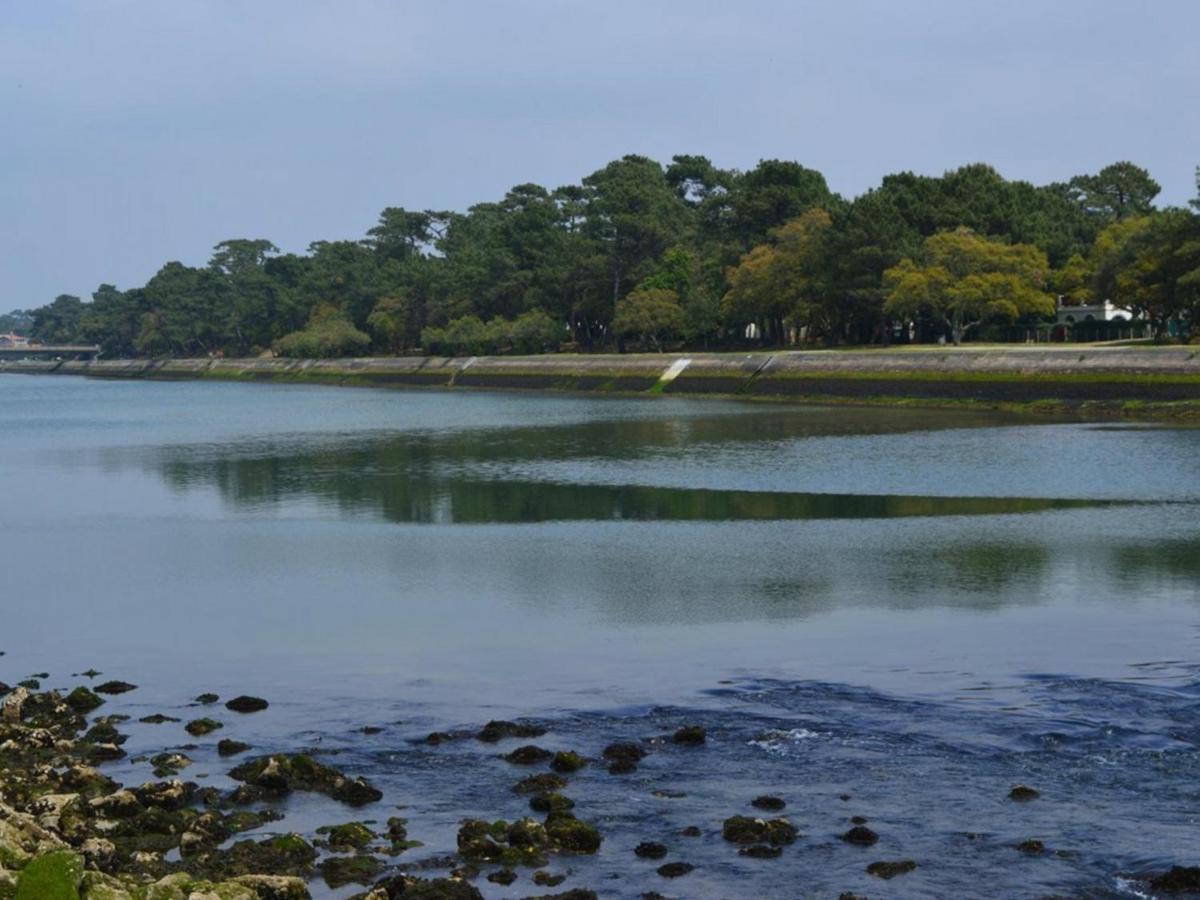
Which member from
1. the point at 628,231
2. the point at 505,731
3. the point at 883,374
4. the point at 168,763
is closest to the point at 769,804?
the point at 505,731

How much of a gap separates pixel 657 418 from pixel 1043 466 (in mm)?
34315

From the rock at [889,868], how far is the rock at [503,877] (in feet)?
10.8

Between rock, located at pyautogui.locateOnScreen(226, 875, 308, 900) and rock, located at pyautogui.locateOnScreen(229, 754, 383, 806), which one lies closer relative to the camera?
rock, located at pyautogui.locateOnScreen(226, 875, 308, 900)

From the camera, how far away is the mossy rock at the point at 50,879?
1038 cm

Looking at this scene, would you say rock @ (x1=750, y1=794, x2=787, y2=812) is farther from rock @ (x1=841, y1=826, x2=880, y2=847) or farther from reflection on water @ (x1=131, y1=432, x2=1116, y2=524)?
reflection on water @ (x1=131, y1=432, x2=1116, y2=524)

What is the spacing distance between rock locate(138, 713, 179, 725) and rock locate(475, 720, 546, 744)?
4326mm

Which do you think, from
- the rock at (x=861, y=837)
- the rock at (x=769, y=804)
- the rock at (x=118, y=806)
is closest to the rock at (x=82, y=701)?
the rock at (x=118, y=806)

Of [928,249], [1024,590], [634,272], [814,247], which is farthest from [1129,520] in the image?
[634,272]

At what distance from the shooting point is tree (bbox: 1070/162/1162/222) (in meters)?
145

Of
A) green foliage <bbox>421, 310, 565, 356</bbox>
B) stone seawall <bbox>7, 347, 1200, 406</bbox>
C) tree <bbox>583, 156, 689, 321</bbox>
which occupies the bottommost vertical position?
stone seawall <bbox>7, 347, 1200, 406</bbox>

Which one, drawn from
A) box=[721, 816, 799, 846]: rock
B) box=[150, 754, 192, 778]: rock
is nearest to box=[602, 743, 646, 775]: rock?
box=[721, 816, 799, 846]: rock

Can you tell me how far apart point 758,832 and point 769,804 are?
2.98 ft

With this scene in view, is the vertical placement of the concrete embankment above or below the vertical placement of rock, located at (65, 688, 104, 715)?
above

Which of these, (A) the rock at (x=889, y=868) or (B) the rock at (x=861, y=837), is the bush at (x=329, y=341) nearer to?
(B) the rock at (x=861, y=837)
